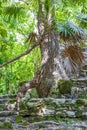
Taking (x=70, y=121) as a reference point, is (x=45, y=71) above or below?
above

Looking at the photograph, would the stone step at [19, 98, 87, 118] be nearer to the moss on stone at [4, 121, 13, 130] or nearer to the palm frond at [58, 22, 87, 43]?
the moss on stone at [4, 121, 13, 130]

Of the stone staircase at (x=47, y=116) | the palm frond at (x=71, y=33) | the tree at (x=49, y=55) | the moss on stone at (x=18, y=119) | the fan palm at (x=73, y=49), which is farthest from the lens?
the fan palm at (x=73, y=49)

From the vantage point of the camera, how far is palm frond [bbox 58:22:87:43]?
7484 millimetres

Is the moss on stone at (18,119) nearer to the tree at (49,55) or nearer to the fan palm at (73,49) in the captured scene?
the tree at (49,55)

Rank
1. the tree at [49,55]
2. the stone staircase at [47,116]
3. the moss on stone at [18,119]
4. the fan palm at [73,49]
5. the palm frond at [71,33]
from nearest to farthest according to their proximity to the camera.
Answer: the stone staircase at [47,116] < the moss on stone at [18,119] < the tree at [49,55] < the palm frond at [71,33] < the fan palm at [73,49]

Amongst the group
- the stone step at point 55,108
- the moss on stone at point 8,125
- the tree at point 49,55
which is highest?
the tree at point 49,55

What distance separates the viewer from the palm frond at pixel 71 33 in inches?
295

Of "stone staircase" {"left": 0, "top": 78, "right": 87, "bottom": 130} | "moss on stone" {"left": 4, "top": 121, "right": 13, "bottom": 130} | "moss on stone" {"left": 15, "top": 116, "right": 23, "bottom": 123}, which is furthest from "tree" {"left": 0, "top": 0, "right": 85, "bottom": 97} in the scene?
"moss on stone" {"left": 4, "top": 121, "right": 13, "bottom": 130}

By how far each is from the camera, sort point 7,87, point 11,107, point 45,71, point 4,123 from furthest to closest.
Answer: point 7,87 < point 45,71 < point 11,107 < point 4,123

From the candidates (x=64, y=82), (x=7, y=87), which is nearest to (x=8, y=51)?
(x=7, y=87)

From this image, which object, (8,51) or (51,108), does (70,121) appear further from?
(8,51)

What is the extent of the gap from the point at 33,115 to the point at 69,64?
310cm

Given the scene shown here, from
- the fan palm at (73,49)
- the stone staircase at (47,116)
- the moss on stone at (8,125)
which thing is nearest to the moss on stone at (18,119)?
the stone staircase at (47,116)

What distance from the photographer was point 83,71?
32.8 feet
